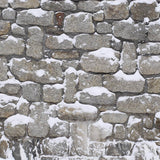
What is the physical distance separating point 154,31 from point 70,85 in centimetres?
87

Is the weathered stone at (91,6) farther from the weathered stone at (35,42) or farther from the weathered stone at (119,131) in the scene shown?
the weathered stone at (119,131)

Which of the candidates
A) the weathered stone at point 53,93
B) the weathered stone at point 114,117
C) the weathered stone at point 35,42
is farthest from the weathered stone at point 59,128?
the weathered stone at point 35,42

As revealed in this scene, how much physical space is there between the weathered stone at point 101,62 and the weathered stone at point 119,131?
0.49 metres

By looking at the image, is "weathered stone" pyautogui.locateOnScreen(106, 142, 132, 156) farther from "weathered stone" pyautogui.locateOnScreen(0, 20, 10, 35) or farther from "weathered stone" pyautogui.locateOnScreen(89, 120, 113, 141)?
"weathered stone" pyautogui.locateOnScreen(0, 20, 10, 35)

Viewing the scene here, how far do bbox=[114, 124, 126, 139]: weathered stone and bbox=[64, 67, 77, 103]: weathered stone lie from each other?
17.6 inches

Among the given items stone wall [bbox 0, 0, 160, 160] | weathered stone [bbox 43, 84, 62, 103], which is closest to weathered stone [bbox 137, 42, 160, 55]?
stone wall [bbox 0, 0, 160, 160]

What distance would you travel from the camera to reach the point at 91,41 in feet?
6.79

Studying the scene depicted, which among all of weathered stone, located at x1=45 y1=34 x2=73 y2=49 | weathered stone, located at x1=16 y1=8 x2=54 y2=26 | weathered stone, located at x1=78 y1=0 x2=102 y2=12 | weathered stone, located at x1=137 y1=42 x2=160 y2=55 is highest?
weathered stone, located at x1=78 y1=0 x2=102 y2=12

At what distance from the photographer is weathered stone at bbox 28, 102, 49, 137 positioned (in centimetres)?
209

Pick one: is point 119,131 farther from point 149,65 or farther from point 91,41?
point 91,41

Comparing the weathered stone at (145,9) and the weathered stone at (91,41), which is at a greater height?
the weathered stone at (145,9)

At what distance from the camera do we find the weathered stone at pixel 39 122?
2.09 meters

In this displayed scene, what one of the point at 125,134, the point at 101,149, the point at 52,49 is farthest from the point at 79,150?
the point at 52,49

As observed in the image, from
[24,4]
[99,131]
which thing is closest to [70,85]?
[99,131]
